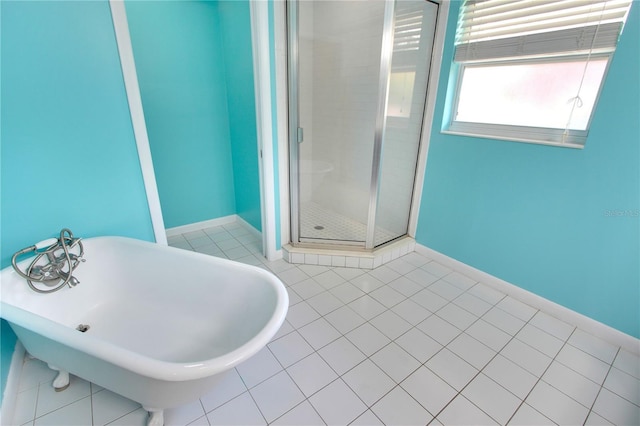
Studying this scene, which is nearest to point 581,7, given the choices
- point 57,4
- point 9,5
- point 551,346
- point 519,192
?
point 519,192

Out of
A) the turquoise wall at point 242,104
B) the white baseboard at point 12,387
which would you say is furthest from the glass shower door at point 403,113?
the white baseboard at point 12,387

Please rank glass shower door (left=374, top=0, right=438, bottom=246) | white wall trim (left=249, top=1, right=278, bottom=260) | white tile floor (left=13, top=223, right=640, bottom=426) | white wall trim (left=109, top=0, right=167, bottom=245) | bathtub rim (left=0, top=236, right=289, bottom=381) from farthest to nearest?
glass shower door (left=374, top=0, right=438, bottom=246) < white wall trim (left=249, top=1, right=278, bottom=260) < white wall trim (left=109, top=0, right=167, bottom=245) < white tile floor (left=13, top=223, right=640, bottom=426) < bathtub rim (left=0, top=236, right=289, bottom=381)

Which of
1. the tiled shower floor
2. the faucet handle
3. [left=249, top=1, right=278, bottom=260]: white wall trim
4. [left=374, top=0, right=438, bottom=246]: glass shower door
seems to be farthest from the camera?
the tiled shower floor

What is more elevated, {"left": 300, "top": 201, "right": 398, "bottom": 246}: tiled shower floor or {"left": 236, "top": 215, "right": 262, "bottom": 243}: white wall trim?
{"left": 300, "top": 201, "right": 398, "bottom": 246}: tiled shower floor

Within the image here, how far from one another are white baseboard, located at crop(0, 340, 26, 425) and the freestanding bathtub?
6.3 inches

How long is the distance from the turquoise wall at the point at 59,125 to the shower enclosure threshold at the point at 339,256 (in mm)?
1352

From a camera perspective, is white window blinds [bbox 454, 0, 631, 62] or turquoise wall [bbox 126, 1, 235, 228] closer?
white window blinds [bbox 454, 0, 631, 62]

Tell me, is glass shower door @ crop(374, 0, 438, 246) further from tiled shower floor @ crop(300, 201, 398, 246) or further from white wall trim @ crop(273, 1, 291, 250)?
white wall trim @ crop(273, 1, 291, 250)

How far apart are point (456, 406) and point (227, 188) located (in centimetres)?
284

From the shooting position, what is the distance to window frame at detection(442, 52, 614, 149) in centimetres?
167

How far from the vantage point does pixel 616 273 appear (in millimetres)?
1657

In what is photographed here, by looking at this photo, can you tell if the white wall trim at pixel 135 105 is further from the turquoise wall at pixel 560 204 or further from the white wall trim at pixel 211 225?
the turquoise wall at pixel 560 204

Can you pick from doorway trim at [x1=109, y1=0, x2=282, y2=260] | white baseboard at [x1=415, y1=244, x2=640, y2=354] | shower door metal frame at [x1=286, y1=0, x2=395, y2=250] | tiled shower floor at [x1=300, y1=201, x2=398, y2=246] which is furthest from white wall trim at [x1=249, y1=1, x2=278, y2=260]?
white baseboard at [x1=415, y1=244, x2=640, y2=354]

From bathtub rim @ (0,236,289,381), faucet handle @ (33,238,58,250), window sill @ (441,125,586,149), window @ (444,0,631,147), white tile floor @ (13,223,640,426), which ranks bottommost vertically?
white tile floor @ (13,223,640,426)
